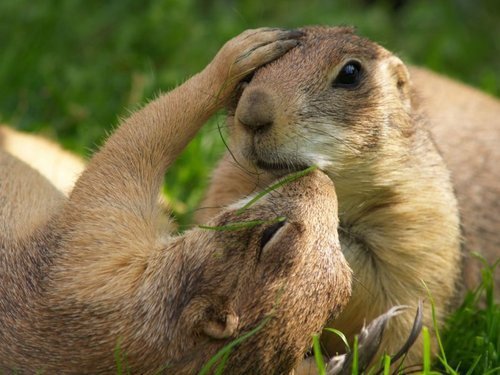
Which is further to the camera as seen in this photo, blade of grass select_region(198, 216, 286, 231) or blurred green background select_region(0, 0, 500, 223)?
blurred green background select_region(0, 0, 500, 223)

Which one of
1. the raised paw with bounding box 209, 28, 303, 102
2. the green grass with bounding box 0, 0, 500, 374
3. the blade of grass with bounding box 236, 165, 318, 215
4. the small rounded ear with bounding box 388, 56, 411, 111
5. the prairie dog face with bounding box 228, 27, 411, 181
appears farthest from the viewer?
the green grass with bounding box 0, 0, 500, 374

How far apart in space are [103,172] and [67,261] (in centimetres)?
52

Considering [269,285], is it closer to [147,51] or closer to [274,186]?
[274,186]

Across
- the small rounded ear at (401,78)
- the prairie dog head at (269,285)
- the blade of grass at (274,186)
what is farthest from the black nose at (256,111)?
the small rounded ear at (401,78)

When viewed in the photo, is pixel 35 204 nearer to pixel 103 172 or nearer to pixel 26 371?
pixel 103 172

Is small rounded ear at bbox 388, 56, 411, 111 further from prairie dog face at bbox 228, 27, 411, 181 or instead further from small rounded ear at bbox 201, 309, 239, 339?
small rounded ear at bbox 201, 309, 239, 339

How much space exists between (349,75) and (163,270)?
4.71 feet

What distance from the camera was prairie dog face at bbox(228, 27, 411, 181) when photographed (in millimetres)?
4277

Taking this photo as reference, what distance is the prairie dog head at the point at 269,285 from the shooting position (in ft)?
12.7

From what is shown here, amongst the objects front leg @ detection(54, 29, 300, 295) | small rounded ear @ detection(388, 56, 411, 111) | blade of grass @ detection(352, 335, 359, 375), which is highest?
small rounded ear @ detection(388, 56, 411, 111)

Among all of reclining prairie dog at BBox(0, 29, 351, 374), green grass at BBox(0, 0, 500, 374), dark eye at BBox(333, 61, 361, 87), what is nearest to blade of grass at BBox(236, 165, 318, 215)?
reclining prairie dog at BBox(0, 29, 351, 374)

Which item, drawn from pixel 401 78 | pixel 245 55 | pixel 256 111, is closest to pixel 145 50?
pixel 401 78

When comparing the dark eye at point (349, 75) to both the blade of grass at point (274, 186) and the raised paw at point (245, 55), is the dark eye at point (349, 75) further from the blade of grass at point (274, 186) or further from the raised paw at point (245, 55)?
the blade of grass at point (274, 186)

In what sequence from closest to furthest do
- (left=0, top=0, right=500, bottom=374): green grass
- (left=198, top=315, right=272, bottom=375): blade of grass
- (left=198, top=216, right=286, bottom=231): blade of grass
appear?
(left=198, top=315, right=272, bottom=375): blade of grass, (left=198, top=216, right=286, bottom=231): blade of grass, (left=0, top=0, right=500, bottom=374): green grass
